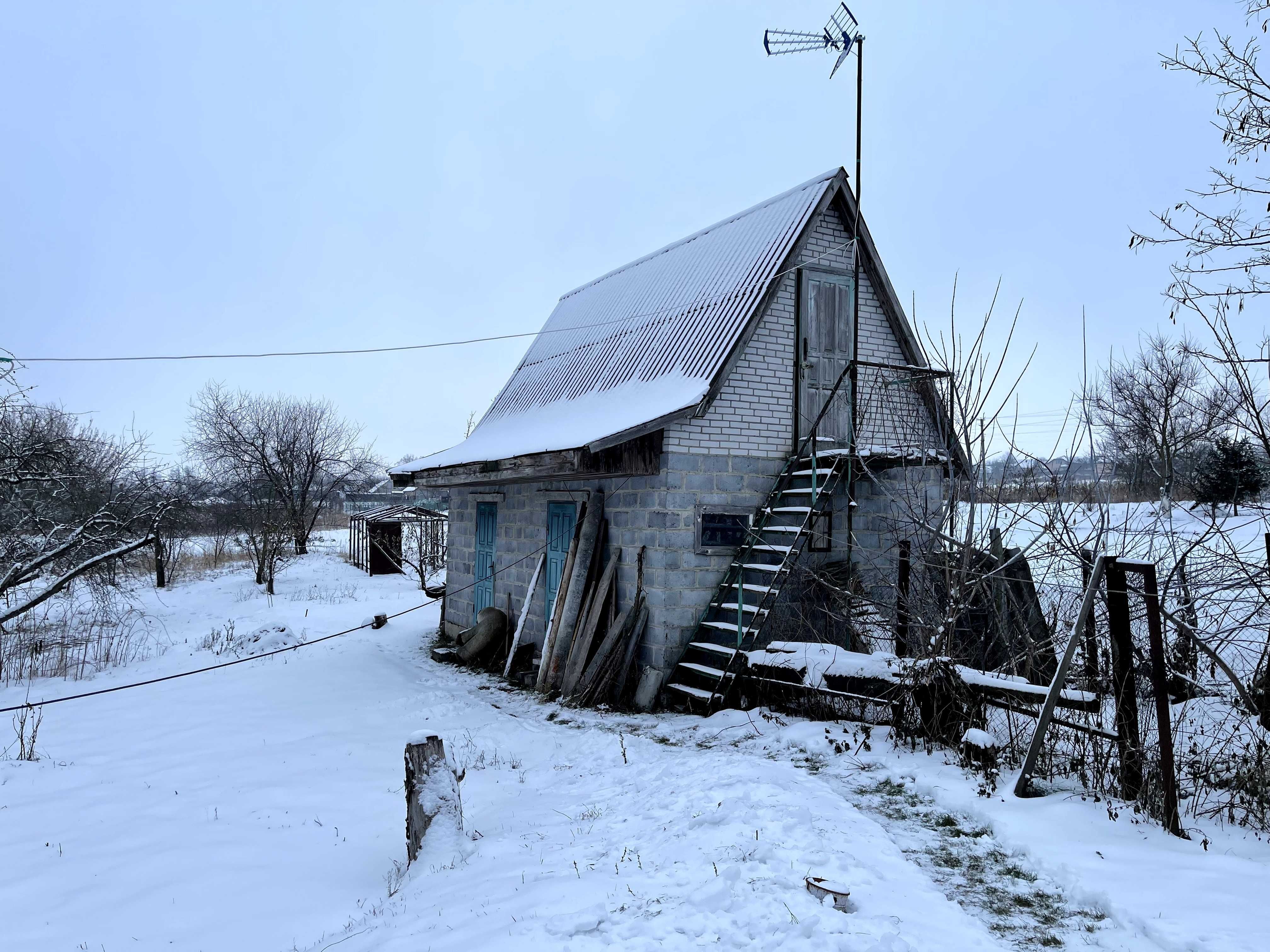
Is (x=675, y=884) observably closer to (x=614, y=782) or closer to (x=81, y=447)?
(x=614, y=782)

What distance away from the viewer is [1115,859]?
165 inches

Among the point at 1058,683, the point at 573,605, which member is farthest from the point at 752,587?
the point at 1058,683

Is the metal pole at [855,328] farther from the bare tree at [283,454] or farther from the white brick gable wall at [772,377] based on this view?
the bare tree at [283,454]

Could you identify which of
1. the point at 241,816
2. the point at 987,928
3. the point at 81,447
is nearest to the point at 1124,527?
the point at 987,928

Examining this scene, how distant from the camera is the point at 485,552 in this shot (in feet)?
45.0

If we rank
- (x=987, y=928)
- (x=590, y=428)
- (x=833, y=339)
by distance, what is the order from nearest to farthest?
(x=987, y=928) → (x=590, y=428) → (x=833, y=339)

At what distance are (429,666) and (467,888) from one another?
826 cm

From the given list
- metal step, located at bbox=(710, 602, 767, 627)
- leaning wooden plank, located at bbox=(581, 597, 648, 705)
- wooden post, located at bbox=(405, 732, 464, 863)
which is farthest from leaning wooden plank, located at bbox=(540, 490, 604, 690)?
wooden post, located at bbox=(405, 732, 464, 863)

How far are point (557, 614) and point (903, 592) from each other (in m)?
4.30

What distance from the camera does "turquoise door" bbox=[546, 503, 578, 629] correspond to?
11.1 meters

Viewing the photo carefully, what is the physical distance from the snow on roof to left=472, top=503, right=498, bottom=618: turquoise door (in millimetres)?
1199

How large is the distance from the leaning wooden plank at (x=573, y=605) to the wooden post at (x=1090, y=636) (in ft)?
18.5

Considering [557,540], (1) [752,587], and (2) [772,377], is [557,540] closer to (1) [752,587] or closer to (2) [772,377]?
(1) [752,587]

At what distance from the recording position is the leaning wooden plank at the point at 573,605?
10.0m
